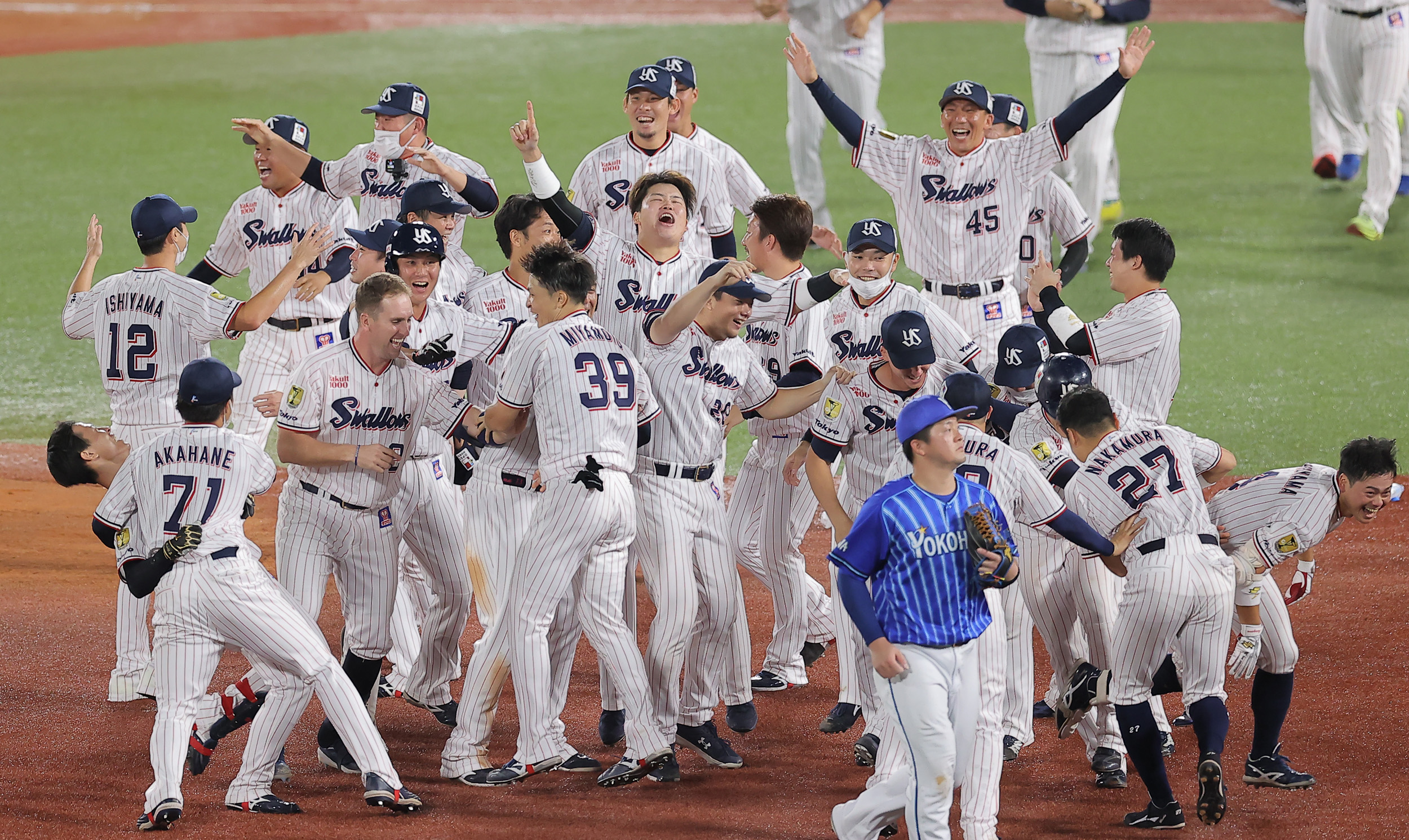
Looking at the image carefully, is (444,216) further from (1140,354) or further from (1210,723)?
(1210,723)

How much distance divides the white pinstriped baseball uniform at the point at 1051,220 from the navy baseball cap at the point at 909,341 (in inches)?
99.3

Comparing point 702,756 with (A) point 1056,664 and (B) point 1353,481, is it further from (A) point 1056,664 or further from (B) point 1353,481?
(B) point 1353,481

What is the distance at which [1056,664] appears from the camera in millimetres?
6051

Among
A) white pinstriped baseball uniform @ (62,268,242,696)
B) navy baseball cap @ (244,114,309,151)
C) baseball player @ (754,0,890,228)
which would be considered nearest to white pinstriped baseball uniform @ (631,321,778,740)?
white pinstriped baseball uniform @ (62,268,242,696)

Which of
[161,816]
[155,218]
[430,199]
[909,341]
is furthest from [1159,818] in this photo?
[155,218]

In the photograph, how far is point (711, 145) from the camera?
A: 7906mm

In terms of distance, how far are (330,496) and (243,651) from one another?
705mm

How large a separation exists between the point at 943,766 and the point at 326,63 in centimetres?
1731

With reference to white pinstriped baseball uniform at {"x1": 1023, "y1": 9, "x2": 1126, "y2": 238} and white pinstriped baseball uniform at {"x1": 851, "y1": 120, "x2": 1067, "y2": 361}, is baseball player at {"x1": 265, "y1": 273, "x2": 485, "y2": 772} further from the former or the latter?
white pinstriped baseball uniform at {"x1": 1023, "y1": 9, "x2": 1126, "y2": 238}

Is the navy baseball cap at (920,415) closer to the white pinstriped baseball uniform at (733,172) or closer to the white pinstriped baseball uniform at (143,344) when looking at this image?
the white pinstriped baseball uniform at (143,344)

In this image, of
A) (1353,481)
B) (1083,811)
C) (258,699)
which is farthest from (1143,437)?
(258,699)

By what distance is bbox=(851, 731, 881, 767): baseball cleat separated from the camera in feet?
19.4

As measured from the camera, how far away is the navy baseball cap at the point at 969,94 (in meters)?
7.38

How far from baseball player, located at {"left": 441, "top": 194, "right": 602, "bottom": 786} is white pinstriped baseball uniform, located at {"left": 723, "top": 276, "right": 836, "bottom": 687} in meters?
0.97
